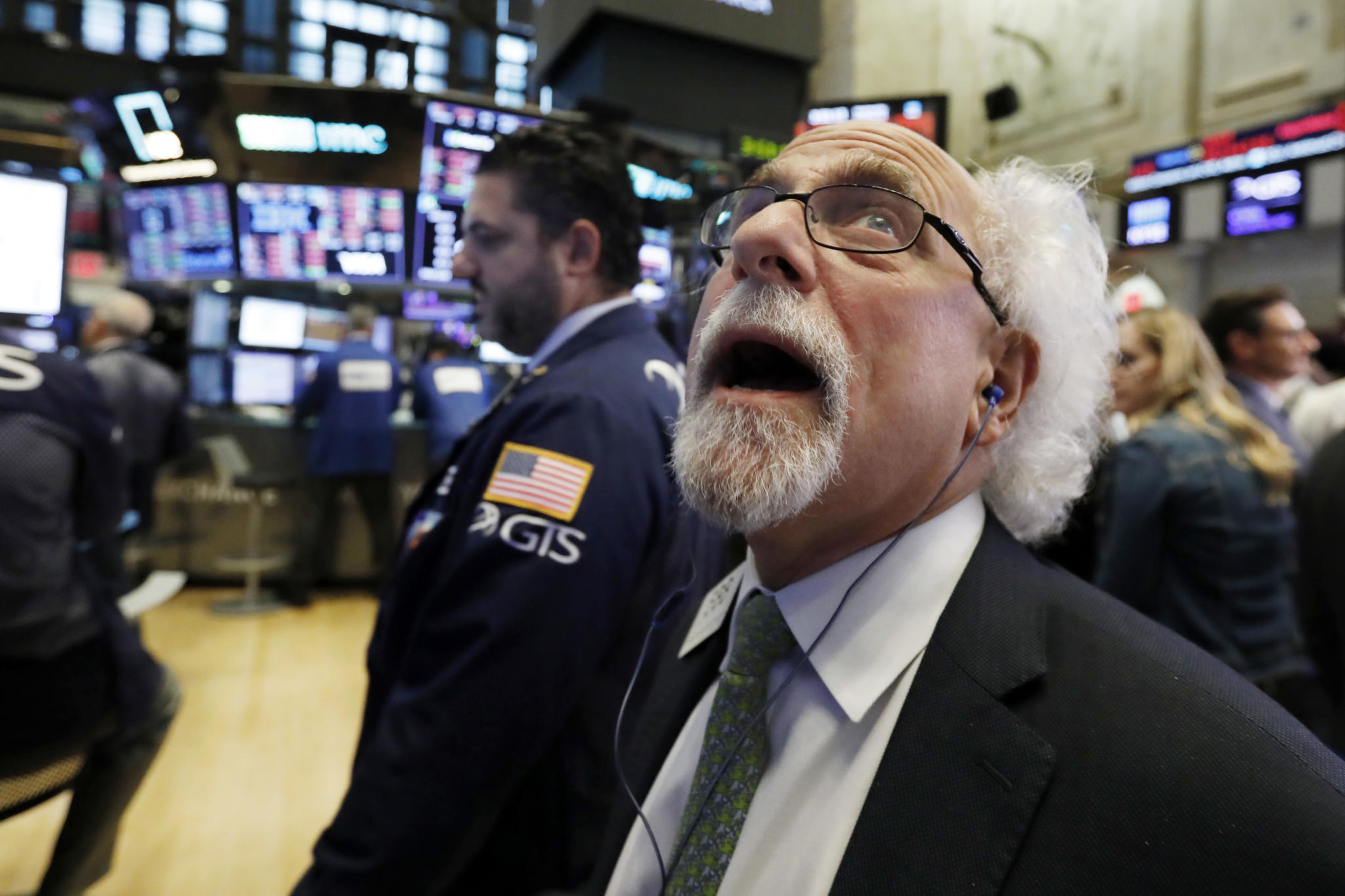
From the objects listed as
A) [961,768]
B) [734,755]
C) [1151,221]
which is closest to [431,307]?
[734,755]

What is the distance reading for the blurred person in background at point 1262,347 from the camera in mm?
2721

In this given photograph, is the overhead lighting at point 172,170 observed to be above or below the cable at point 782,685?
above

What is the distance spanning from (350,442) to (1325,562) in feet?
15.7

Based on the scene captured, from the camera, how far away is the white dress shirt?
75 cm

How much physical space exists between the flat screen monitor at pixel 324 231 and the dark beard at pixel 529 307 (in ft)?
9.42

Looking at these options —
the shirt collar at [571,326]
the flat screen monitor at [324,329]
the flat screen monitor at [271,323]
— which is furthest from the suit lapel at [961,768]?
the flat screen monitor at [271,323]

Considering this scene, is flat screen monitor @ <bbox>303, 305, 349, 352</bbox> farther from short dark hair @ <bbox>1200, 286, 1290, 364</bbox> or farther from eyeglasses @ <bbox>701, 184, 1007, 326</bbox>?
eyeglasses @ <bbox>701, 184, 1007, 326</bbox>

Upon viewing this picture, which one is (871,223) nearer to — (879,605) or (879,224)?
(879,224)

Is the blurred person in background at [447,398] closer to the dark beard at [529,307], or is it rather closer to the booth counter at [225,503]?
the booth counter at [225,503]

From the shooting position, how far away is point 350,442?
16.6 ft

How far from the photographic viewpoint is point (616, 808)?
3.44 feet

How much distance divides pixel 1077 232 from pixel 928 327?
13.2 inches

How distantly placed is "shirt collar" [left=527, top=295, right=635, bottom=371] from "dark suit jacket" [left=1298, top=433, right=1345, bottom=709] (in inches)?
70.0

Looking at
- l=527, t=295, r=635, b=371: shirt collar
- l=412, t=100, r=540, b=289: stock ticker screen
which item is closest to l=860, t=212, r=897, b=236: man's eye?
l=527, t=295, r=635, b=371: shirt collar
